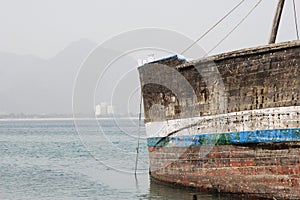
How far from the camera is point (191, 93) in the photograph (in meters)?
13.3

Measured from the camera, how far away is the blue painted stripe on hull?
430 inches

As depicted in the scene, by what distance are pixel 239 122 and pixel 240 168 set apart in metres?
1.00

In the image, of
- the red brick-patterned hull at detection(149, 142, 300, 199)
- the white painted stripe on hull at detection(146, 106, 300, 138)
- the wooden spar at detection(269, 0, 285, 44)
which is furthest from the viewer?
the wooden spar at detection(269, 0, 285, 44)

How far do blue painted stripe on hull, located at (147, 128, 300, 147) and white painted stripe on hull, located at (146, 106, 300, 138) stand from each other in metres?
0.08

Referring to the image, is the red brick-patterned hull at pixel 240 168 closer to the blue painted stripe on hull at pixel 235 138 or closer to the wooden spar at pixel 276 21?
the blue painted stripe on hull at pixel 235 138

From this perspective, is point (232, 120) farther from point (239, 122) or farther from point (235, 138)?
point (235, 138)

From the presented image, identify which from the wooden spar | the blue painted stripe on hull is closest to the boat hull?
the blue painted stripe on hull

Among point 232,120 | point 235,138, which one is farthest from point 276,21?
point 235,138

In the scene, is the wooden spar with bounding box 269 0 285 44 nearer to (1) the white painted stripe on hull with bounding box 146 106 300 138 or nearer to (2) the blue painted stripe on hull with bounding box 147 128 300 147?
(1) the white painted stripe on hull with bounding box 146 106 300 138

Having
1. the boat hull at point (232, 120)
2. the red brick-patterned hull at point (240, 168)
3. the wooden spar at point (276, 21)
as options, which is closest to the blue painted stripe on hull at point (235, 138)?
the boat hull at point (232, 120)

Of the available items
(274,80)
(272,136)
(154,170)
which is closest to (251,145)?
(272,136)

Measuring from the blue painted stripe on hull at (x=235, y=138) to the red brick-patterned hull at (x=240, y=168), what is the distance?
0.11 m

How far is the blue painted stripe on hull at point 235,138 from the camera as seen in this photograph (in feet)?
35.8

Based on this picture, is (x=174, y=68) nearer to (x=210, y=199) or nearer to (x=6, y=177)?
(x=210, y=199)
